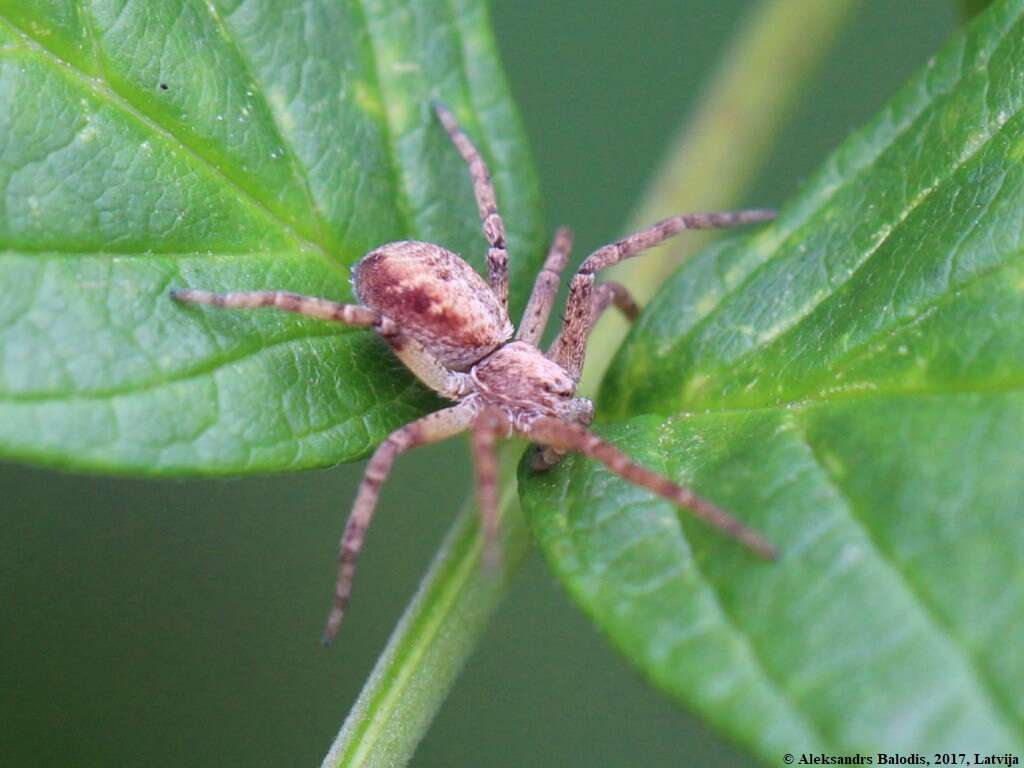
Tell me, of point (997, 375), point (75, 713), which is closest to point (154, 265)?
point (997, 375)

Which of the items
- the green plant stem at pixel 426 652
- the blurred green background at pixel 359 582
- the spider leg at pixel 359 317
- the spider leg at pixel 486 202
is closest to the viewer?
the green plant stem at pixel 426 652

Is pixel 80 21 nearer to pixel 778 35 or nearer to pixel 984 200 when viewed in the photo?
pixel 984 200

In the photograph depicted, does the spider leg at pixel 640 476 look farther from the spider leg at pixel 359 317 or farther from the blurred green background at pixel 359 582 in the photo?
the blurred green background at pixel 359 582

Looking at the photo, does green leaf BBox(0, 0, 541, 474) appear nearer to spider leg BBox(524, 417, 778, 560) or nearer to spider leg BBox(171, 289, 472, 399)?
spider leg BBox(171, 289, 472, 399)

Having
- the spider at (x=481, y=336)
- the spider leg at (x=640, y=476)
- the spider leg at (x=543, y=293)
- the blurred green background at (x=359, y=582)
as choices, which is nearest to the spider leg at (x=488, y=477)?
the spider at (x=481, y=336)

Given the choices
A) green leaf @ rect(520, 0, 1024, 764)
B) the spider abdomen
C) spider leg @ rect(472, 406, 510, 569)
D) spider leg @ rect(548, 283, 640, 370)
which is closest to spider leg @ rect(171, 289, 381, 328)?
the spider abdomen
